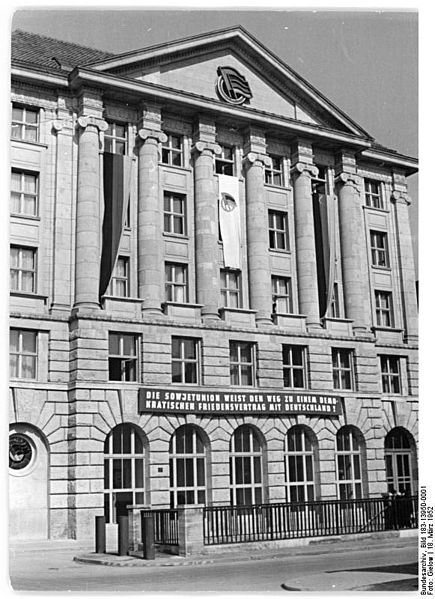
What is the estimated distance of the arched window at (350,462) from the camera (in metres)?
26.0

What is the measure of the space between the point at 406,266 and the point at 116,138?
1023cm

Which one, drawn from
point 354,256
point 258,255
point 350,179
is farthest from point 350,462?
point 350,179

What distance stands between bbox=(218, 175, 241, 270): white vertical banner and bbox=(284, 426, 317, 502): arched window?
5.64m

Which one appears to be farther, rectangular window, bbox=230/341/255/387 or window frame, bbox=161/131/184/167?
window frame, bbox=161/131/184/167

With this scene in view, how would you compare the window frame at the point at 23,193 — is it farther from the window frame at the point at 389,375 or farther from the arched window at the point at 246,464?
the window frame at the point at 389,375

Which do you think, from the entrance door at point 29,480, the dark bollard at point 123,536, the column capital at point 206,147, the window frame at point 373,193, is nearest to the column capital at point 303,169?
the window frame at point 373,193

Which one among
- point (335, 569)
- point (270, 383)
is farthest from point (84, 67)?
point (335, 569)

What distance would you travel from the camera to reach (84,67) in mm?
25484

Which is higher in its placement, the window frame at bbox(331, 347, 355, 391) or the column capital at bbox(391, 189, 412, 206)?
the column capital at bbox(391, 189, 412, 206)

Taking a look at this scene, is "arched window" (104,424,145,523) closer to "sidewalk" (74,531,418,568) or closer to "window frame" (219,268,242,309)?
"sidewalk" (74,531,418,568)

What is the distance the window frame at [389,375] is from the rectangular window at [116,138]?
10.6m

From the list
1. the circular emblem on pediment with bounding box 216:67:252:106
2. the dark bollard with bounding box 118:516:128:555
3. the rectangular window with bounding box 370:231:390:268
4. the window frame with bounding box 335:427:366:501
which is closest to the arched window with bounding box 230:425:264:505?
the window frame with bounding box 335:427:366:501

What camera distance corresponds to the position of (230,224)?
27.0 meters

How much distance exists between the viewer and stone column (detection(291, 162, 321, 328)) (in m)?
28.0
